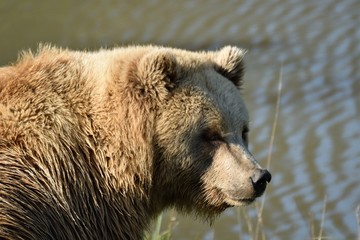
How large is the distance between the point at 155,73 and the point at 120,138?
0.44 meters

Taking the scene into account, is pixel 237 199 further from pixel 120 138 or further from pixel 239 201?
pixel 120 138

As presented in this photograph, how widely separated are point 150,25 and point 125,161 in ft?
28.1

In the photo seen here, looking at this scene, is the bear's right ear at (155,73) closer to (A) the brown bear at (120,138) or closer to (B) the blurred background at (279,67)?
(A) the brown bear at (120,138)

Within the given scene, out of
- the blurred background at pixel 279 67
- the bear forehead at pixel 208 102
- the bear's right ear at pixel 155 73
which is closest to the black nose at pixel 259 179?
the bear forehead at pixel 208 102

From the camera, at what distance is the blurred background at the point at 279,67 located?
10938 mm

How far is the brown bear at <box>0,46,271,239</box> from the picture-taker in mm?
6121

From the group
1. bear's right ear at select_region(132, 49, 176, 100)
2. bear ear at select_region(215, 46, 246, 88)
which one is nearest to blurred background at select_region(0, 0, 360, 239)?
bear ear at select_region(215, 46, 246, 88)

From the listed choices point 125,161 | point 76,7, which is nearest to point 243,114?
point 125,161

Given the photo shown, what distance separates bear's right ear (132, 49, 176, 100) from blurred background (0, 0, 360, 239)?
3164 mm

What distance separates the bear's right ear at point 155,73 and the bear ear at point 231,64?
21.6 inches

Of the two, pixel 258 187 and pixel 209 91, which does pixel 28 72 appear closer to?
pixel 209 91

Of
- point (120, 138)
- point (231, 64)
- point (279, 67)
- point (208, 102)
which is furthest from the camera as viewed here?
point (279, 67)

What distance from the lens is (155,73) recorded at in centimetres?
639

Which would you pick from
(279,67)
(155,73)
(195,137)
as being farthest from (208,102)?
(279,67)
